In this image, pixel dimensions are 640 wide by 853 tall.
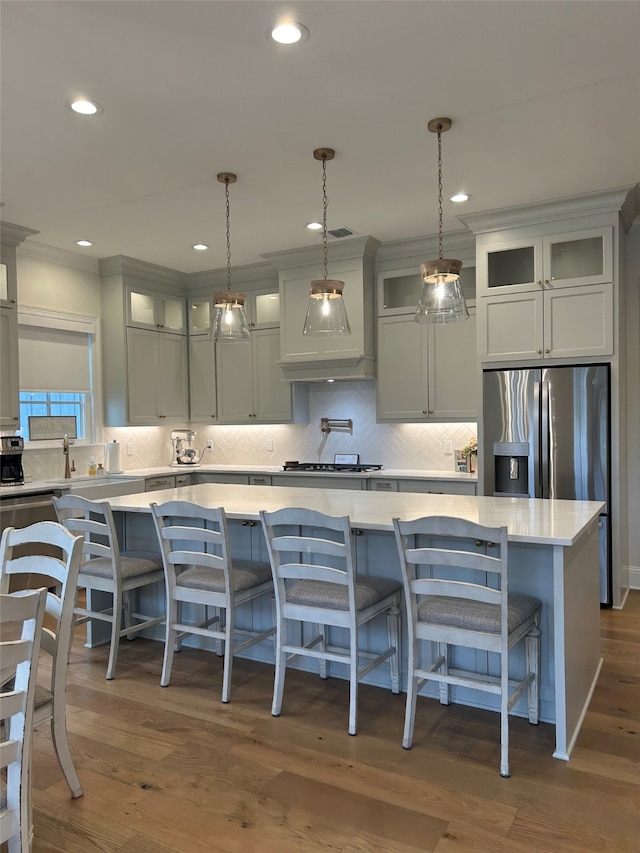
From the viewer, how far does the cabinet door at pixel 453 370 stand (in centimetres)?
512

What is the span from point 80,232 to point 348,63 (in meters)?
3.07

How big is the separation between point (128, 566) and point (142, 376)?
291cm

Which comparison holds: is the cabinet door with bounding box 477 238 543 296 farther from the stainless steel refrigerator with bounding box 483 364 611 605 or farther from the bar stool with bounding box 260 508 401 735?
the bar stool with bounding box 260 508 401 735

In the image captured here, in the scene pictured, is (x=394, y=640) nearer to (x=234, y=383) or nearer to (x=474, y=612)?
(x=474, y=612)

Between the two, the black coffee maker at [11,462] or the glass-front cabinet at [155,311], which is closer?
the black coffee maker at [11,462]

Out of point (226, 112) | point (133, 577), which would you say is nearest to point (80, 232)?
point (226, 112)

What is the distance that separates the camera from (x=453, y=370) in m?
5.19

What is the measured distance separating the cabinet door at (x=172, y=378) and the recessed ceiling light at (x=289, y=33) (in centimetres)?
411

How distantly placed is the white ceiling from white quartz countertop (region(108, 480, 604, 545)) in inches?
76.0

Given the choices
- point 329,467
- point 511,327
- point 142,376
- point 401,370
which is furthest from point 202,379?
point 511,327

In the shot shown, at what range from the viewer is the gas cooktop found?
5539 millimetres

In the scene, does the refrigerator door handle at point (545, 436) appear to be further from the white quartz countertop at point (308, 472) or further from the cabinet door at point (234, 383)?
the cabinet door at point (234, 383)

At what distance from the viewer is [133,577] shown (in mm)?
3459

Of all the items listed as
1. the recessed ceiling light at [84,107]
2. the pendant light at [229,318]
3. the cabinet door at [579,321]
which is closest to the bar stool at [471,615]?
the pendant light at [229,318]
